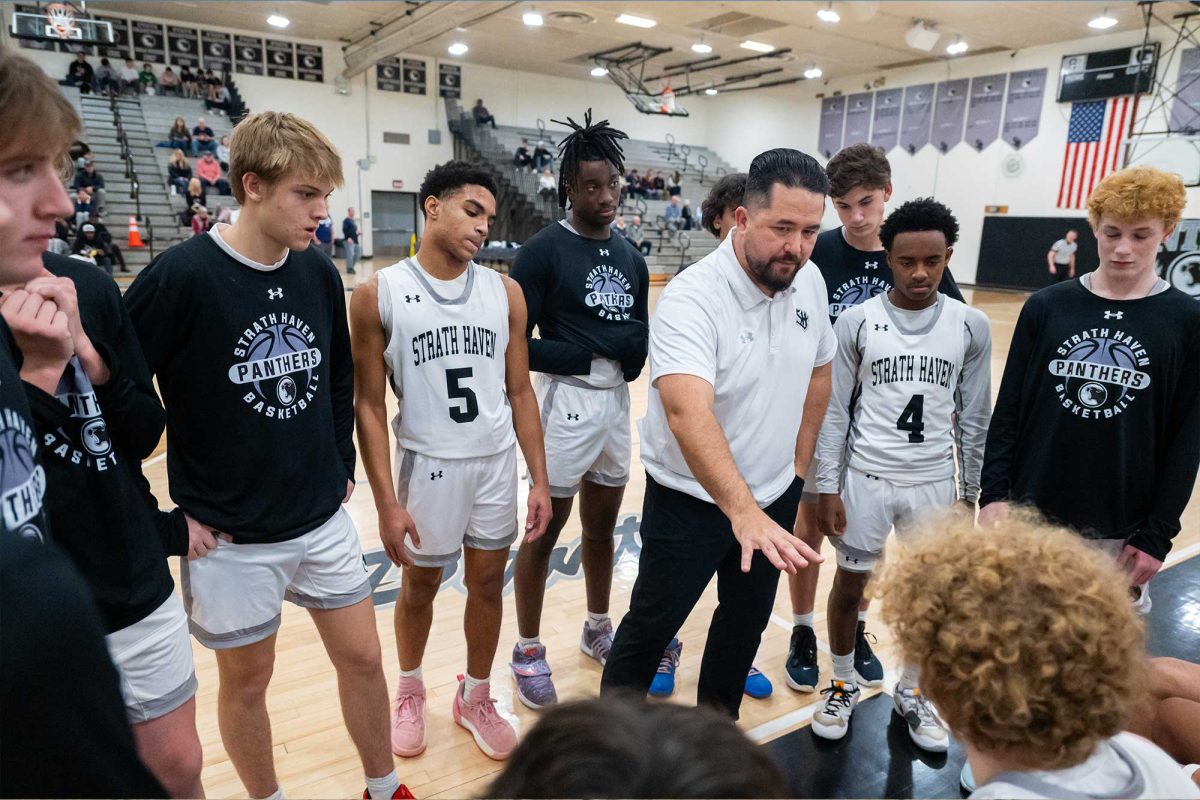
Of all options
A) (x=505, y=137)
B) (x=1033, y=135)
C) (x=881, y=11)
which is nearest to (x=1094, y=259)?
(x=1033, y=135)

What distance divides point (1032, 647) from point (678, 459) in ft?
4.23

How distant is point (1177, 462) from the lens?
2.33 meters

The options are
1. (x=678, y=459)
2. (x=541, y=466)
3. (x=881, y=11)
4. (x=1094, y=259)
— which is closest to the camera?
(x=678, y=459)

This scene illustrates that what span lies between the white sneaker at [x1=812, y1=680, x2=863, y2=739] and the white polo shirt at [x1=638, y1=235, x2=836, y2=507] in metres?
0.92

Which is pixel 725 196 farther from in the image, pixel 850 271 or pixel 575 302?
pixel 575 302

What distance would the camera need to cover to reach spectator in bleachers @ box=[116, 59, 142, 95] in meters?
A: 18.6

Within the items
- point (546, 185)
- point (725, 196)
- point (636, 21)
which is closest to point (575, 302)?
point (725, 196)

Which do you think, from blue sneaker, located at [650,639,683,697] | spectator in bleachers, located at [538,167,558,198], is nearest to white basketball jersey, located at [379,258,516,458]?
blue sneaker, located at [650,639,683,697]

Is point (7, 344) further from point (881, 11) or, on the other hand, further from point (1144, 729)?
point (881, 11)

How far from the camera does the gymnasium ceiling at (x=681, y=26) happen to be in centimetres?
1555

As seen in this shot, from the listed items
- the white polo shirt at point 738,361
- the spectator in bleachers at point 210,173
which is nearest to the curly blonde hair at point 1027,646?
the white polo shirt at point 738,361

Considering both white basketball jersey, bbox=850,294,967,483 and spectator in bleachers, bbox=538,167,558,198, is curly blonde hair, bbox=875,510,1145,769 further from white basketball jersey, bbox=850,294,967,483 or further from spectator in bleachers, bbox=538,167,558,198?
spectator in bleachers, bbox=538,167,558,198

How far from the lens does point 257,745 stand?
206 cm

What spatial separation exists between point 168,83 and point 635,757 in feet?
76.6
